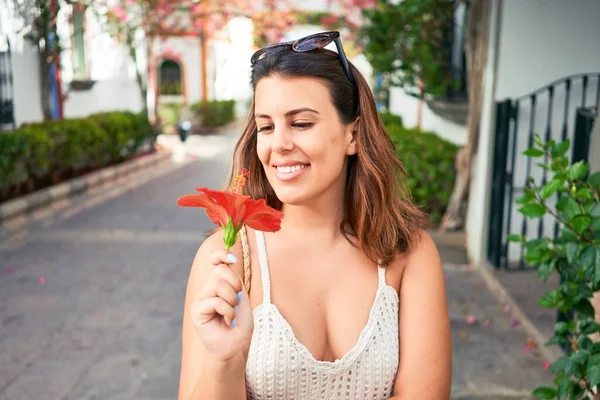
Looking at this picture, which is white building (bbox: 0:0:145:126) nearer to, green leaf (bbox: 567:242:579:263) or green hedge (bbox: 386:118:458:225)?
green hedge (bbox: 386:118:458:225)

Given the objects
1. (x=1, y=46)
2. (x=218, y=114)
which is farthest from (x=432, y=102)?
(x=218, y=114)

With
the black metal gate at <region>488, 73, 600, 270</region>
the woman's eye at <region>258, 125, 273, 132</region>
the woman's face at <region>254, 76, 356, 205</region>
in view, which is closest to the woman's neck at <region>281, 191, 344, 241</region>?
the woman's face at <region>254, 76, 356, 205</region>

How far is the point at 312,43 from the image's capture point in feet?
5.96

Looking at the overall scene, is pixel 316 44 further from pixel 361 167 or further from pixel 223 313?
pixel 223 313

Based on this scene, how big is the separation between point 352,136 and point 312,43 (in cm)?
30

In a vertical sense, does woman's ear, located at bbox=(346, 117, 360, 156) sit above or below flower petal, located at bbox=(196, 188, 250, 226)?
above

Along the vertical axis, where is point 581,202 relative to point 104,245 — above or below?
above

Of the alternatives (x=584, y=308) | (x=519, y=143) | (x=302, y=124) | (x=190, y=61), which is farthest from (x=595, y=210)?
(x=190, y=61)

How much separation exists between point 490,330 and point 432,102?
4.67m

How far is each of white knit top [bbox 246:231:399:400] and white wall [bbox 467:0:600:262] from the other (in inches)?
154

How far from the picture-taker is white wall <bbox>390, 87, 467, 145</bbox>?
835 cm

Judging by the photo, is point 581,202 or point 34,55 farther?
point 34,55

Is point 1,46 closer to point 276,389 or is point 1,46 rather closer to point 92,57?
point 92,57

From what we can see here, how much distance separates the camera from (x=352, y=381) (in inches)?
72.4
